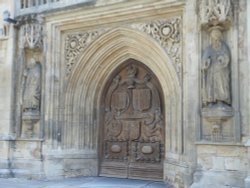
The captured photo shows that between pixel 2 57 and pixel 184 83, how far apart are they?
432 centimetres

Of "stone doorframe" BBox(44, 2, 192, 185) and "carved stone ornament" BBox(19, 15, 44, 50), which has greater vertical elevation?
"carved stone ornament" BBox(19, 15, 44, 50)

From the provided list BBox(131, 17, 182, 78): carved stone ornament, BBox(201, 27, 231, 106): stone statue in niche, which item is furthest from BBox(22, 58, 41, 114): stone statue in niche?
BBox(201, 27, 231, 106): stone statue in niche

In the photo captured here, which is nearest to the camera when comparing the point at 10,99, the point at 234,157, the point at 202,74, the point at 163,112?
the point at 234,157

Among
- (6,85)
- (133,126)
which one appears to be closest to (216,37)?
(133,126)

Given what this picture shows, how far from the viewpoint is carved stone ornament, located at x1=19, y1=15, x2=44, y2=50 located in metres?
8.44

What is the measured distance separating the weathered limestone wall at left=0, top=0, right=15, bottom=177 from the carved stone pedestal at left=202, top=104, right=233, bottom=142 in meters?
4.40

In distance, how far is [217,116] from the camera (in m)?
6.21

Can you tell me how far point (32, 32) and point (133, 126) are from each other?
297cm

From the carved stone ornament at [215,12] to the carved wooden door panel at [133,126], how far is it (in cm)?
201

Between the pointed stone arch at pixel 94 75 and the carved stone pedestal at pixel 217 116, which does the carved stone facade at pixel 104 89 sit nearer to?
the pointed stone arch at pixel 94 75

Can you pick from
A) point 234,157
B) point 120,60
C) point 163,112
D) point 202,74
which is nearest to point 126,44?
point 120,60

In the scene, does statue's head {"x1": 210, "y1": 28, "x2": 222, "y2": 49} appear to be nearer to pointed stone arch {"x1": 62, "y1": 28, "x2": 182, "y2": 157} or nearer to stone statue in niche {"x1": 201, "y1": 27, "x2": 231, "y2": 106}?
stone statue in niche {"x1": 201, "y1": 27, "x2": 231, "y2": 106}

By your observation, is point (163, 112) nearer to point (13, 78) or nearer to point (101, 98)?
point (101, 98)

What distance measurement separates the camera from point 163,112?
26.1ft
